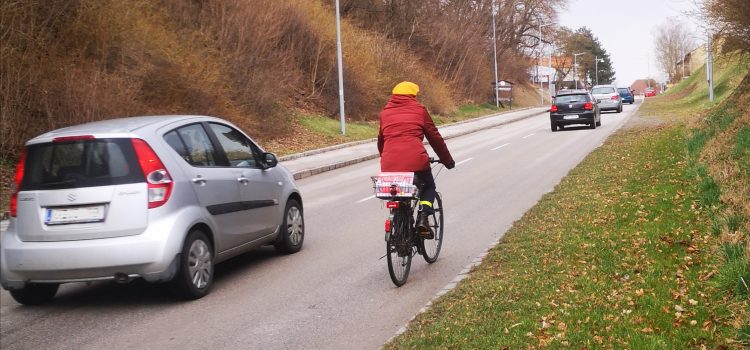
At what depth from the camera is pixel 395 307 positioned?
6.20 metres

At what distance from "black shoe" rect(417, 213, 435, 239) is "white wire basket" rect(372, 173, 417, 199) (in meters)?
0.56

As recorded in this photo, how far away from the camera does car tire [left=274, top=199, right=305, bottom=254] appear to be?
8.42 metres

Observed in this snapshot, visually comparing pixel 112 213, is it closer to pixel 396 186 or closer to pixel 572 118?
pixel 396 186

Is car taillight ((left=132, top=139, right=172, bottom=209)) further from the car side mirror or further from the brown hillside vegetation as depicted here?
the brown hillside vegetation

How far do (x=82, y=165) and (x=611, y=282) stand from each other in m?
4.46

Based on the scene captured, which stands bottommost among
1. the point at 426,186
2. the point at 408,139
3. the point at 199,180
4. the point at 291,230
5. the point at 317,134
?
the point at 291,230

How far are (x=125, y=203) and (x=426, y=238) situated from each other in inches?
112

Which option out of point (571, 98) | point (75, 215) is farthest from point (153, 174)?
point (571, 98)

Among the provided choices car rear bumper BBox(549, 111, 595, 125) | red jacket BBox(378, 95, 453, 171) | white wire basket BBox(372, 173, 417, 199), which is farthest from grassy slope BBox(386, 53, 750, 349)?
car rear bumper BBox(549, 111, 595, 125)

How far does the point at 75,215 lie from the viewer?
6.19 m

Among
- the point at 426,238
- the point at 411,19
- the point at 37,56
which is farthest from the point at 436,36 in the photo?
the point at 426,238

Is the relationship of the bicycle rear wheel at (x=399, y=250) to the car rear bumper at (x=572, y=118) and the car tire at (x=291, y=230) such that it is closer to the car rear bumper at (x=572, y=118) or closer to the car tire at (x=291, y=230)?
the car tire at (x=291, y=230)

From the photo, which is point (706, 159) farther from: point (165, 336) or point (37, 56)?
point (37, 56)

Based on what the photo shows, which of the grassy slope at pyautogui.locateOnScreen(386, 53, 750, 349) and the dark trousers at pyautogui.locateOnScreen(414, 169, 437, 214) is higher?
the dark trousers at pyautogui.locateOnScreen(414, 169, 437, 214)
